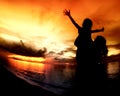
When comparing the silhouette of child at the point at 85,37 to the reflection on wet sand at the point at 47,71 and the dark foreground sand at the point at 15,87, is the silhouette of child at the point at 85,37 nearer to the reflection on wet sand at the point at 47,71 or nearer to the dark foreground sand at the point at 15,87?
the reflection on wet sand at the point at 47,71

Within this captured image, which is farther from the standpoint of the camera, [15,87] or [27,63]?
[27,63]

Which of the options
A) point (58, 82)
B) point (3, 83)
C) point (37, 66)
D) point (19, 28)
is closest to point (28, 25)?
point (19, 28)

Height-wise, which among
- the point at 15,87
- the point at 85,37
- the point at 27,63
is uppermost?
the point at 85,37

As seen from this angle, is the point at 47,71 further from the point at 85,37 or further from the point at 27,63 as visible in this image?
the point at 85,37

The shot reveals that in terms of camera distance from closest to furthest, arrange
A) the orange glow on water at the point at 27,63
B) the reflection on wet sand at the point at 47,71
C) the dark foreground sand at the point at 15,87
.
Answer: the dark foreground sand at the point at 15,87 < the reflection on wet sand at the point at 47,71 < the orange glow on water at the point at 27,63

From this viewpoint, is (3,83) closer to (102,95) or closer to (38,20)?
(102,95)

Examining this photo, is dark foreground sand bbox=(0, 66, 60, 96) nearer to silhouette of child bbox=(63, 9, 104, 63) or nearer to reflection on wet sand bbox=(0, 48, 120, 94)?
reflection on wet sand bbox=(0, 48, 120, 94)

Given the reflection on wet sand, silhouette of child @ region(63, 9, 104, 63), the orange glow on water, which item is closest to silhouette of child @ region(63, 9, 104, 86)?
silhouette of child @ region(63, 9, 104, 63)

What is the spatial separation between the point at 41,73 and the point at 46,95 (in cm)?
176

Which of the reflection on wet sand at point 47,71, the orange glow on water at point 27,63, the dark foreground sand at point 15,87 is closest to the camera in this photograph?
the dark foreground sand at point 15,87

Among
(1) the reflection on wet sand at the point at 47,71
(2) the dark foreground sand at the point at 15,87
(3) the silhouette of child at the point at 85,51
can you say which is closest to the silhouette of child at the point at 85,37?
(3) the silhouette of child at the point at 85,51

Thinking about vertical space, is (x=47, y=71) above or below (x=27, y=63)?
Answer: below

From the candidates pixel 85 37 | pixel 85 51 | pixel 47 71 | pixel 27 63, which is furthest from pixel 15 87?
pixel 47 71

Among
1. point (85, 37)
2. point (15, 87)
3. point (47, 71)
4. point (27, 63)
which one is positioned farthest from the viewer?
point (47, 71)
